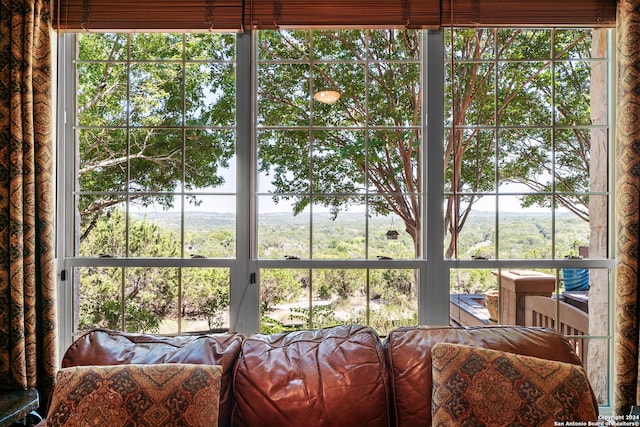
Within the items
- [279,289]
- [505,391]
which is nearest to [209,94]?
[279,289]

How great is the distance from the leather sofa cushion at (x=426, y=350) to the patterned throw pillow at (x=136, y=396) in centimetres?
67

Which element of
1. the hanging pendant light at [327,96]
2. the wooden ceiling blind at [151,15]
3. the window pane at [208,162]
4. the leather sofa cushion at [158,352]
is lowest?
the leather sofa cushion at [158,352]

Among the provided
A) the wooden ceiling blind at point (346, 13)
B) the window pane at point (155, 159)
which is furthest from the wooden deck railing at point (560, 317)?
the window pane at point (155, 159)

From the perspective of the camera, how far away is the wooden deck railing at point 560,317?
1902 millimetres

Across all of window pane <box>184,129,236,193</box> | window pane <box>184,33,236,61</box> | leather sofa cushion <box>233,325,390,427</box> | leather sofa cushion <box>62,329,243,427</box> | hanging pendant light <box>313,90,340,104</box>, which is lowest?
leather sofa cushion <box>233,325,390,427</box>

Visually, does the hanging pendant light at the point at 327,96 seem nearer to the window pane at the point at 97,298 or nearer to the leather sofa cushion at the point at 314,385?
the leather sofa cushion at the point at 314,385

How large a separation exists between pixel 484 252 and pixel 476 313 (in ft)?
1.09

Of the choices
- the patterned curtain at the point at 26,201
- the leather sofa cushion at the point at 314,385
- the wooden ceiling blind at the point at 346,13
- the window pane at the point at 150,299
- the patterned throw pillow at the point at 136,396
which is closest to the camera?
the patterned throw pillow at the point at 136,396

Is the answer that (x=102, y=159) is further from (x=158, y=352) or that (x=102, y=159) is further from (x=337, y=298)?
(x=337, y=298)

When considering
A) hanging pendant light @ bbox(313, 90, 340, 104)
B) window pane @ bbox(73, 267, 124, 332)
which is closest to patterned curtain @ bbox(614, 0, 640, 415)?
hanging pendant light @ bbox(313, 90, 340, 104)

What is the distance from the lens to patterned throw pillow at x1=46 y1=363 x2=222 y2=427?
115 cm

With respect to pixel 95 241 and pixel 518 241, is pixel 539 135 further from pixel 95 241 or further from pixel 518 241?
pixel 95 241

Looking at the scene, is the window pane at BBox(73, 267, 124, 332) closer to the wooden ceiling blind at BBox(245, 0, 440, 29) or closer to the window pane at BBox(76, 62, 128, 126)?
the window pane at BBox(76, 62, 128, 126)

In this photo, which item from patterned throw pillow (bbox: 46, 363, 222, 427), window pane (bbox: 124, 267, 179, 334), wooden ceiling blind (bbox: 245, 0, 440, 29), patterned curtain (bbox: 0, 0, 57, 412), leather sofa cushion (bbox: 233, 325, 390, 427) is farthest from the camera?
window pane (bbox: 124, 267, 179, 334)
